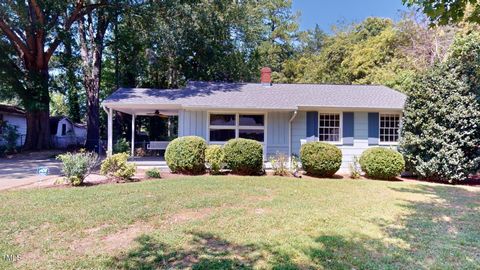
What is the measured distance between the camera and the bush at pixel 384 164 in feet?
36.3

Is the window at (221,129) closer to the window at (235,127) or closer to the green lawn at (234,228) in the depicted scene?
the window at (235,127)

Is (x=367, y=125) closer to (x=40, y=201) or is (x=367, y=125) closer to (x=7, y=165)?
(x=40, y=201)

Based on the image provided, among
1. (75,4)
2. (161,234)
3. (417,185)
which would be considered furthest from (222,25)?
(161,234)

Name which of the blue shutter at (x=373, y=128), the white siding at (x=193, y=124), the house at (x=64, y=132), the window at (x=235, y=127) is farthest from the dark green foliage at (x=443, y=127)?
the house at (x=64, y=132)

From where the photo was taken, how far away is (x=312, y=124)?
1302 cm

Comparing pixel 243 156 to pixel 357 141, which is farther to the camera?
pixel 357 141

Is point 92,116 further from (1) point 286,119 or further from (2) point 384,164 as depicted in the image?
(2) point 384,164

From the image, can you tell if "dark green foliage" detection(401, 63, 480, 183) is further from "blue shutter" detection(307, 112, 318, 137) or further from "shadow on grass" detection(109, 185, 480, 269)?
"shadow on grass" detection(109, 185, 480, 269)

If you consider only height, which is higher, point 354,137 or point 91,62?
point 91,62

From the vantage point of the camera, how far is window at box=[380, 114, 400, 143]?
13.3 metres

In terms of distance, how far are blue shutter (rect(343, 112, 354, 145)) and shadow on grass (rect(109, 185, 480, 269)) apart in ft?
24.9

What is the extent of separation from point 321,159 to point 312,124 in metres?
2.34

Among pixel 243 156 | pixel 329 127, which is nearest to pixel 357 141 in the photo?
pixel 329 127

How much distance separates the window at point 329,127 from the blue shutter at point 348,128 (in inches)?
10.1
